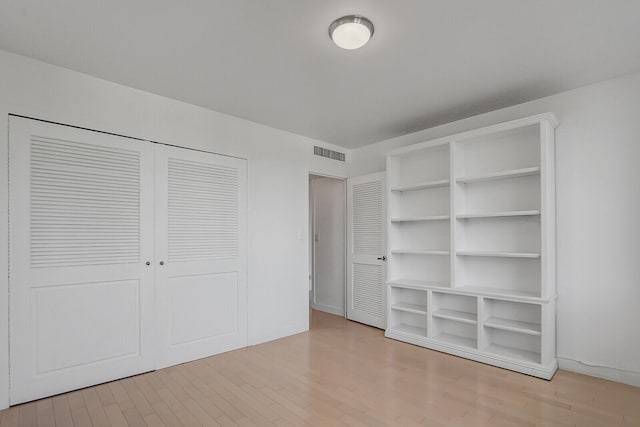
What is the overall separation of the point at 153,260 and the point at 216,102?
1.67 m

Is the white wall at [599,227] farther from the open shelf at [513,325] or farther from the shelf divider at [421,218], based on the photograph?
the shelf divider at [421,218]

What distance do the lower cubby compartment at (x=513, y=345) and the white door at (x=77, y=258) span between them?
11.0 ft

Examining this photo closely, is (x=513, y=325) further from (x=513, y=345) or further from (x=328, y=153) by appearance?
(x=328, y=153)

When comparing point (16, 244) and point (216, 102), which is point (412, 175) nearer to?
point (216, 102)

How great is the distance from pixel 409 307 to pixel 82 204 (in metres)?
3.56

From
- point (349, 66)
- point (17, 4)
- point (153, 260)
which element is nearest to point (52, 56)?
point (17, 4)

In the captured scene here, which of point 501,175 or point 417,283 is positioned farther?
point 417,283

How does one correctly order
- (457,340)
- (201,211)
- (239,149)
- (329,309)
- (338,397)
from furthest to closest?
1. (329,309)
2. (239,149)
3. (457,340)
4. (201,211)
5. (338,397)

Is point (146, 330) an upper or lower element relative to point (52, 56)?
lower

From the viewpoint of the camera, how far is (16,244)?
245 centimetres

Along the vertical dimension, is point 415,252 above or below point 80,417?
above

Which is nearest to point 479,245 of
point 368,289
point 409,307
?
point 409,307

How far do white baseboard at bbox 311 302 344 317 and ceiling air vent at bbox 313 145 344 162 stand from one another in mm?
2325

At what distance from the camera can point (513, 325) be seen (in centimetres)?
318
